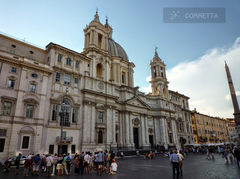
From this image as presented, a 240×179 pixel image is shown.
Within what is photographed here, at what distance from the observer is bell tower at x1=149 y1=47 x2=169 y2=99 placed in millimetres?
51062

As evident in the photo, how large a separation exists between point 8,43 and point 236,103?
45.9m

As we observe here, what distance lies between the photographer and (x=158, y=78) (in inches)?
2031

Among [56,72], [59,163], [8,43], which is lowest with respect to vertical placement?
[59,163]

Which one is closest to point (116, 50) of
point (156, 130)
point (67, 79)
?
point (67, 79)

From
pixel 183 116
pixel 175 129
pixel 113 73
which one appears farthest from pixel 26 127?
pixel 183 116

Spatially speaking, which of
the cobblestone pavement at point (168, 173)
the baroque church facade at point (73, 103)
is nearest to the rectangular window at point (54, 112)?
the baroque church facade at point (73, 103)

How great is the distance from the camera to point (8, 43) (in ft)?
80.3

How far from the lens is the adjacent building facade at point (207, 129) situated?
5960 cm

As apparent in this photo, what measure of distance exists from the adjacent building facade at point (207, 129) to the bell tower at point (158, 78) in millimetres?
17989

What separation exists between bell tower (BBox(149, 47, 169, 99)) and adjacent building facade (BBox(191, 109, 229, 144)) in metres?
18.0

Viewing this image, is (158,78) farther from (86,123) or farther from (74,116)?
(74,116)

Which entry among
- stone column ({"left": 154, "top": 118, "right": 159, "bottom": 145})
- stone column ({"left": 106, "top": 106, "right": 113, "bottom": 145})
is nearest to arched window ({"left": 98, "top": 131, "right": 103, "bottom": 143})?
stone column ({"left": 106, "top": 106, "right": 113, "bottom": 145})

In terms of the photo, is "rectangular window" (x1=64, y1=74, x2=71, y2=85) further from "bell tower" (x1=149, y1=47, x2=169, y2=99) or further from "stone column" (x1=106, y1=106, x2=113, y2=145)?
"bell tower" (x1=149, y1=47, x2=169, y2=99)

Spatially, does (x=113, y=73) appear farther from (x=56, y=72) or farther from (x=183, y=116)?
(x=183, y=116)
